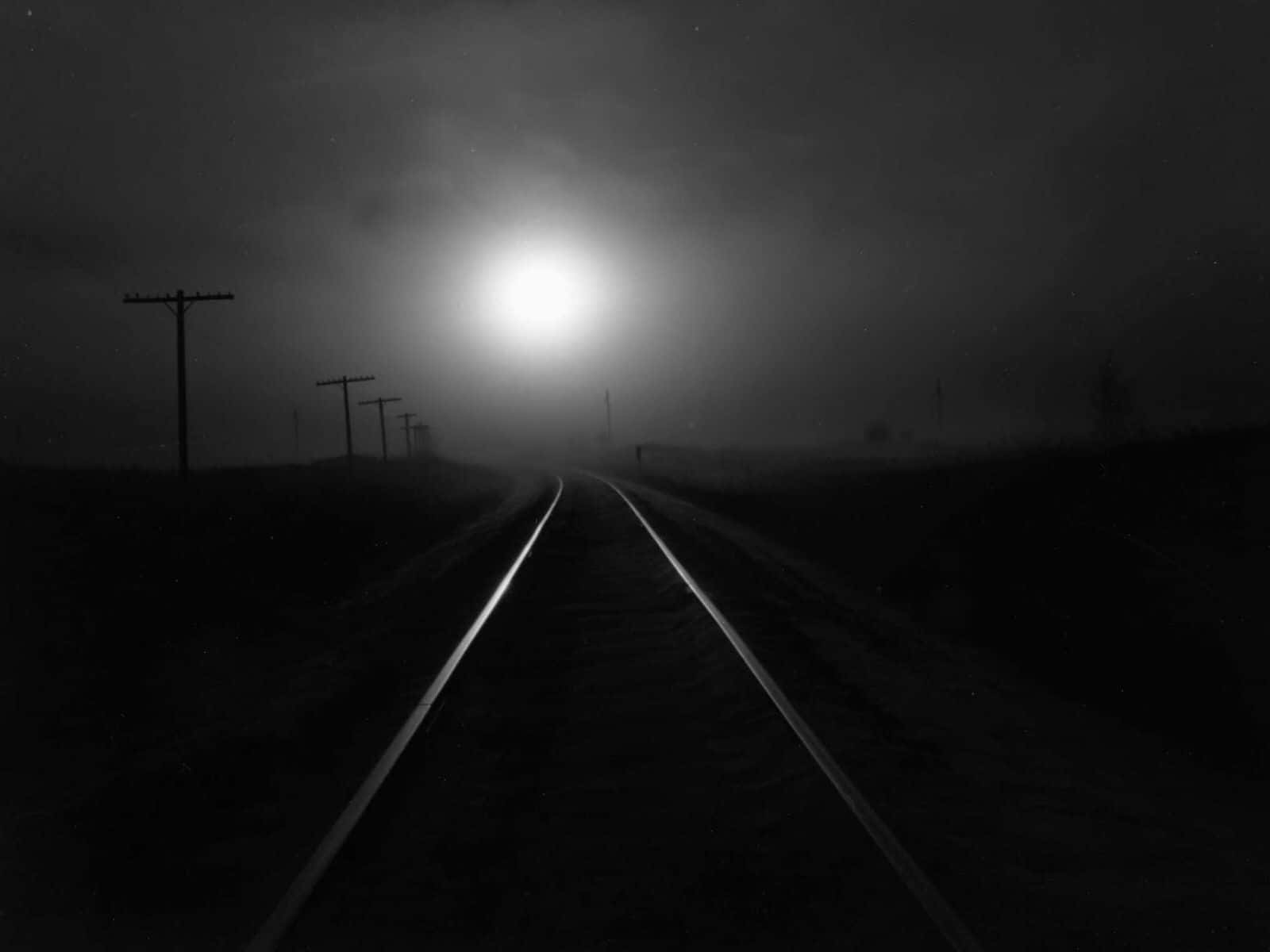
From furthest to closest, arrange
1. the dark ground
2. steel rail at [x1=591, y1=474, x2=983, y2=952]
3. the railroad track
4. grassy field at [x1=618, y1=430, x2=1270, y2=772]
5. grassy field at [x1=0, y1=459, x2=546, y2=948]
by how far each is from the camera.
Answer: grassy field at [x1=618, y1=430, x2=1270, y2=772] → grassy field at [x1=0, y1=459, x2=546, y2=948] → the dark ground → the railroad track → steel rail at [x1=591, y1=474, x2=983, y2=952]

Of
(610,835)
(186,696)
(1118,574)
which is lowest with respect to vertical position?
(186,696)

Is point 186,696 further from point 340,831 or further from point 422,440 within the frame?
point 422,440

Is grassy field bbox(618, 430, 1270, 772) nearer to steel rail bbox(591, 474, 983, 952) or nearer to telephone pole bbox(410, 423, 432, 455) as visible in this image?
steel rail bbox(591, 474, 983, 952)

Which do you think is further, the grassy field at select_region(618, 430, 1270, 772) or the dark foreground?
the grassy field at select_region(618, 430, 1270, 772)

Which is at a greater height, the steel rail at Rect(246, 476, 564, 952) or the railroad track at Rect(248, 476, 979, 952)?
the steel rail at Rect(246, 476, 564, 952)

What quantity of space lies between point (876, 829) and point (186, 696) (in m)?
6.54

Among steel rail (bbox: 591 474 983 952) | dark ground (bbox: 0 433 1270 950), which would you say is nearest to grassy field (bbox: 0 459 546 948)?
dark ground (bbox: 0 433 1270 950)

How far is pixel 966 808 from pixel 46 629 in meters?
11.1

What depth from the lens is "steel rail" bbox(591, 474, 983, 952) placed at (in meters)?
3.43

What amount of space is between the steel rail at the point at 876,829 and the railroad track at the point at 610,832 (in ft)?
0.04

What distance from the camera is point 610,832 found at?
4594 mm

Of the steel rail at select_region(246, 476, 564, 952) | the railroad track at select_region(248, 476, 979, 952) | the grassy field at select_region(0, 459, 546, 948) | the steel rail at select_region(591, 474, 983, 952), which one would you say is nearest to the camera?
the steel rail at select_region(591, 474, 983, 952)

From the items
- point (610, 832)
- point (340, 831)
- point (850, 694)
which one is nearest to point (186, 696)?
point (340, 831)

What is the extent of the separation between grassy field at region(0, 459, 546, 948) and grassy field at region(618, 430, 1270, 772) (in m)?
5.93
